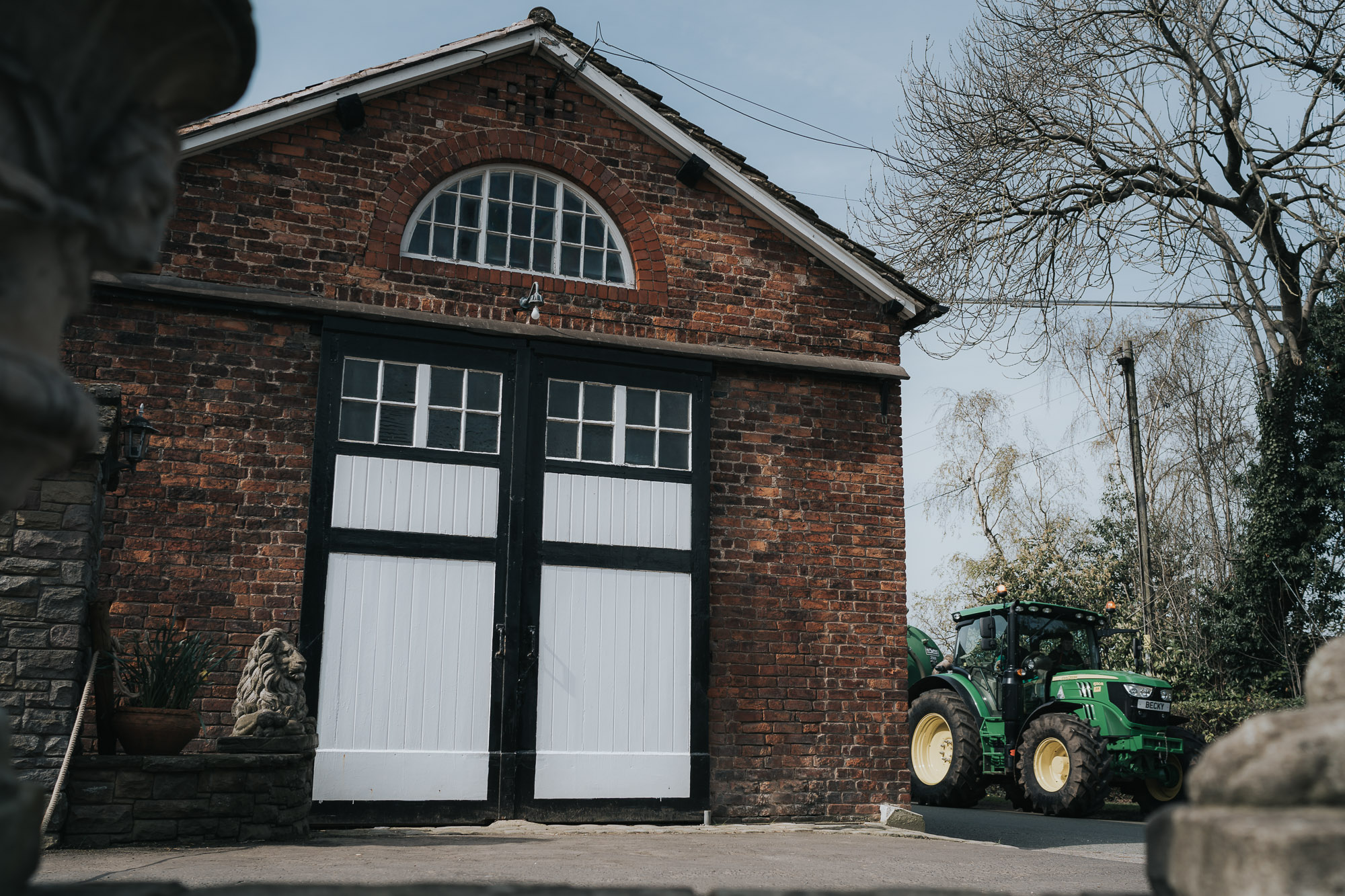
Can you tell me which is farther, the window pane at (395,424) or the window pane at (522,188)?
the window pane at (522,188)

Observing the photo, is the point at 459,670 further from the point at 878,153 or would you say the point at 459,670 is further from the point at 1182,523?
the point at 1182,523

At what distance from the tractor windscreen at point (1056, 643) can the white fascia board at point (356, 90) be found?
9.58 m

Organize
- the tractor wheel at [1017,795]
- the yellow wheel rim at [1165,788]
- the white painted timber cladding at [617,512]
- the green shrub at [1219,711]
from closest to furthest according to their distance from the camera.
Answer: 1. the white painted timber cladding at [617,512]
2. the yellow wheel rim at [1165,788]
3. the tractor wheel at [1017,795]
4. the green shrub at [1219,711]

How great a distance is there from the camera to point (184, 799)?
6824 millimetres

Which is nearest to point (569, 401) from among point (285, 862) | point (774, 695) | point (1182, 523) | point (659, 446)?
point (659, 446)

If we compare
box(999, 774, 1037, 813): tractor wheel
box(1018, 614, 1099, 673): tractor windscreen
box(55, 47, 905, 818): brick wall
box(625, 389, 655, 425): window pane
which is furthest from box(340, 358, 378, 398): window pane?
box(999, 774, 1037, 813): tractor wheel

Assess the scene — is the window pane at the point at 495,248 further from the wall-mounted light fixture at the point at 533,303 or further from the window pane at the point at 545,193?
the window pane at the point at 545,193

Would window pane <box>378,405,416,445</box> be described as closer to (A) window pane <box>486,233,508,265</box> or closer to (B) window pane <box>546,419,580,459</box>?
(B) window pane <box>546,419,580,459</box>

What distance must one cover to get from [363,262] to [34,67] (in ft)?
24.9

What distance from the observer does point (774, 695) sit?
31.5 ft

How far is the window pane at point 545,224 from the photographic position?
9867 mm

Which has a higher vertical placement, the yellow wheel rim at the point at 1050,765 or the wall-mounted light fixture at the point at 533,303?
the wall-mounted light fixture at the point at 533,303

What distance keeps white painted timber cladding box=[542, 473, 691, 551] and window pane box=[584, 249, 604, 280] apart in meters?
1.78

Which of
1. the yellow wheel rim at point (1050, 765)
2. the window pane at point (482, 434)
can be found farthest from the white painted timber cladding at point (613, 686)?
the yellow wheel rim at point (1050, 765)
